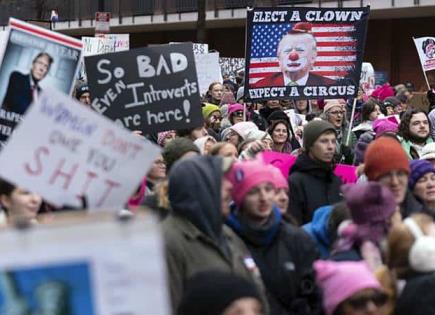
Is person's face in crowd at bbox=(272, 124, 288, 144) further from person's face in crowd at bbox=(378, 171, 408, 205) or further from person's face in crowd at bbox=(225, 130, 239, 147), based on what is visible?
person's face in crowd at bbox=(378, 171, 408, 205)

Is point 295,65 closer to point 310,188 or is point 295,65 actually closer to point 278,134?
point 278,134

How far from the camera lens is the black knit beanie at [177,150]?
583cm

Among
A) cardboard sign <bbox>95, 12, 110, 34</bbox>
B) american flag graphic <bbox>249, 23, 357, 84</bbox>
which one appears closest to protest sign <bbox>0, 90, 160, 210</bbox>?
american flag graphic <bbox>249, 23, 357, 84</bbox>

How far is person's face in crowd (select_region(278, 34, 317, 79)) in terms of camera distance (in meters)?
9.52

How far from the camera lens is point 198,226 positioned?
3.93 m

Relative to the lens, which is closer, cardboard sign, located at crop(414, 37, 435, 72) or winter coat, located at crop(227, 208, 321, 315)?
winter coat, located at crop(227, 208, 321, 315)

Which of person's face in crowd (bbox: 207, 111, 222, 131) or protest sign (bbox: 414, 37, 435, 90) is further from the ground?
protest sign (bbox: 414, 37, 435, 90)

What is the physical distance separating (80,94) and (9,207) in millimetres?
6303

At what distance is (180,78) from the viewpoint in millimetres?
6230

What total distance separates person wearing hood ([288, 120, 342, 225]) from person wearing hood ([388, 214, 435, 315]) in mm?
2212

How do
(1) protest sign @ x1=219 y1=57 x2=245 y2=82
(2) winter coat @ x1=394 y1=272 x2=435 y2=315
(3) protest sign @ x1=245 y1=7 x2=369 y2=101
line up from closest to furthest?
(2) winter coat @ x1=394 y1=272 x2=435 y2=315 < (3) protest sign @ x1=245 y1=7 x2=369 y2=101 < (1) protest sign @ x1=219 y1=57 x2=245 y2=82

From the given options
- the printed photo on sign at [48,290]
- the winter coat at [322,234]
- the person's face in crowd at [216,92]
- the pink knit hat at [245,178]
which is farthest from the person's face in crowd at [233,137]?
the printed photo on sign at [48,290]

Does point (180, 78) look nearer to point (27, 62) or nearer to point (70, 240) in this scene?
point (27, 62)

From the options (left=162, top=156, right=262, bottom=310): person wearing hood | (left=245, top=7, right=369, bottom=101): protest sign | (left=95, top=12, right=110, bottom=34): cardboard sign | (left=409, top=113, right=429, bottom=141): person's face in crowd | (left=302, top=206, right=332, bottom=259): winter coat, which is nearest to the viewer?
(left=162, top=156, right=262, bottom=310): person wearing hood
